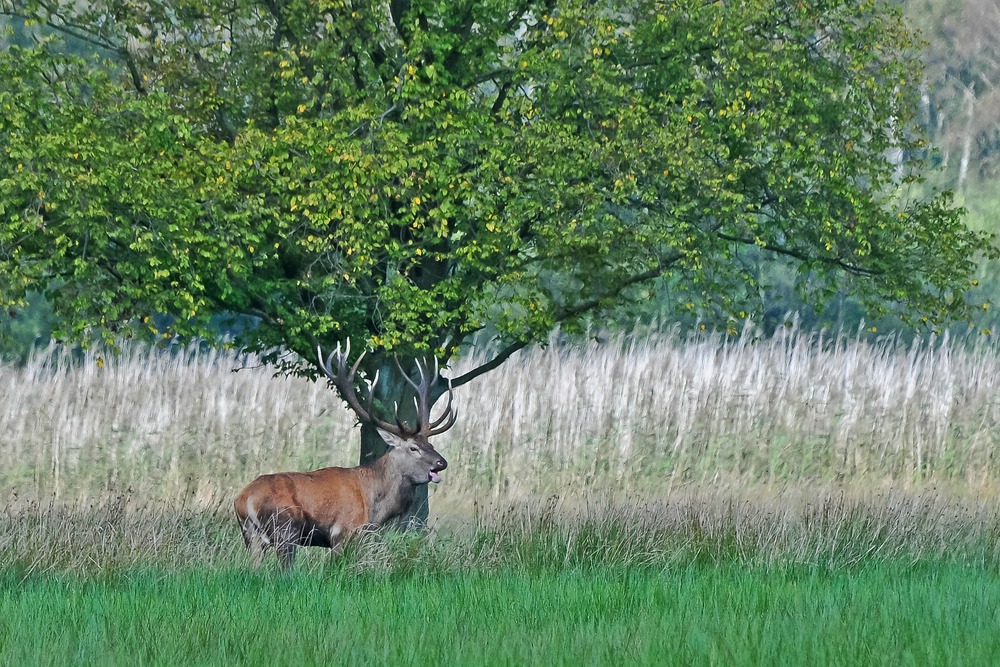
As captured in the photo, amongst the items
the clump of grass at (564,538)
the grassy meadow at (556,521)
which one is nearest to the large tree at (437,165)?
the clump of grass at (564,538)

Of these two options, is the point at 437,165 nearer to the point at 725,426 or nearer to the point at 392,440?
the point at 392,440

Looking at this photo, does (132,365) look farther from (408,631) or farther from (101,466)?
(408,631)

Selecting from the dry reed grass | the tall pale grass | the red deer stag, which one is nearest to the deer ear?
the red deer stag

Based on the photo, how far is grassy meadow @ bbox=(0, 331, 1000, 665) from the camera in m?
8.02

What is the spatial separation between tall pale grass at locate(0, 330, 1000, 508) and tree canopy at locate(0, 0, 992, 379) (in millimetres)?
3104

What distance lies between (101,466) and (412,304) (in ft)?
17.7

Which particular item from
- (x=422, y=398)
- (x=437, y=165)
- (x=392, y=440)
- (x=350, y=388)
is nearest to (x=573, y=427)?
(x=422, y=398)

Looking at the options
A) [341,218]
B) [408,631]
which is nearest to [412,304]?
[341,218]

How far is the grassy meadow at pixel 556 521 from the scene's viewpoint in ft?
26.3

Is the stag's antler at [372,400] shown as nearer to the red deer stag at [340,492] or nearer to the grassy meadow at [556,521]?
the red deer stag at [340,492]

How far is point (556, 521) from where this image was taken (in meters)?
11.5

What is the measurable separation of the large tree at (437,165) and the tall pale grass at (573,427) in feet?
10.2

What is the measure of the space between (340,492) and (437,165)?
2.80 m

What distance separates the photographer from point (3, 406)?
15539mm
